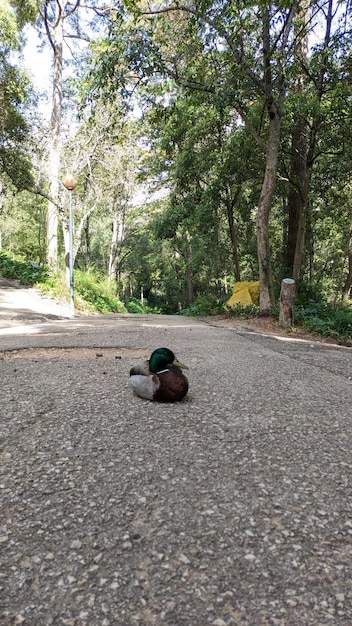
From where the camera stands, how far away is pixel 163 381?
266 cm

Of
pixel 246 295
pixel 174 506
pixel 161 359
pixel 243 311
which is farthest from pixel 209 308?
pixel 174 506

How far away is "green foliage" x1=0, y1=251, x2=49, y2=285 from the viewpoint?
13.4 meters

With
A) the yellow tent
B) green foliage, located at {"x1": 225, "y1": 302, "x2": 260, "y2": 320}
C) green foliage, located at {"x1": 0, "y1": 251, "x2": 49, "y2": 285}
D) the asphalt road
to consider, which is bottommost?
the asphalt road

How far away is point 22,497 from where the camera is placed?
5.17 ft

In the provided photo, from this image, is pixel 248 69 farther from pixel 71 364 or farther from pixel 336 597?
pixel 336 597

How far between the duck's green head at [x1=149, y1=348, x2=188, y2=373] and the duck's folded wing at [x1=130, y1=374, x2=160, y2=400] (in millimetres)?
73

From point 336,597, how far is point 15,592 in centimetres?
89

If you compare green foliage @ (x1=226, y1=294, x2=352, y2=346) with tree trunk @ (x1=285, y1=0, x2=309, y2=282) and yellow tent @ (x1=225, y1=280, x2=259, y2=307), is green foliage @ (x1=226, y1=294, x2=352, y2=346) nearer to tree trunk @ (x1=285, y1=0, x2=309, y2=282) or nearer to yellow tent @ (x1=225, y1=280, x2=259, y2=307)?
tree trunk @ (x1=285, y1=0, x2=309, y2=282)

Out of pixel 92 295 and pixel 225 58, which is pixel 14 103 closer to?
pixel 92 295

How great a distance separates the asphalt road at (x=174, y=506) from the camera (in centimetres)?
112

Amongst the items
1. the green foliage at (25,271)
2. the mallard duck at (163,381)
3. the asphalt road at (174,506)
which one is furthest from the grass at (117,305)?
the mallard duck at (163,381)

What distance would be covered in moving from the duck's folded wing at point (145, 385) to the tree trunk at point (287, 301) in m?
5.57

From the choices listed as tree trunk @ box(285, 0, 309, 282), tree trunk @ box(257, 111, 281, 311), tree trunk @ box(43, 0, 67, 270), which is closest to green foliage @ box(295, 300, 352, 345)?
tree trunk @ box(257, 111, 281, 311)

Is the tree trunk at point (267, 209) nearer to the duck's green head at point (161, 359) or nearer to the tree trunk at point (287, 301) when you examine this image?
the tree trunk at point (287, 301)
